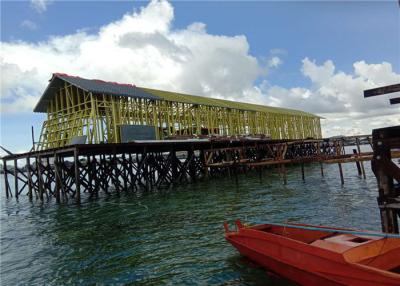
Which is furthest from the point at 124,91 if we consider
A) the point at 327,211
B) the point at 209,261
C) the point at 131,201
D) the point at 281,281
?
the point at 281,281

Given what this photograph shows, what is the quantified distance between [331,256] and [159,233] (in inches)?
320

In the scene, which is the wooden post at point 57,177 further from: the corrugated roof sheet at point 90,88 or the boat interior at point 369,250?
the boat interior at point 369,250

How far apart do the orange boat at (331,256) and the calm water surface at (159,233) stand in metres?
0.62

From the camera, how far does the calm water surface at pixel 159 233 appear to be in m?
9.24

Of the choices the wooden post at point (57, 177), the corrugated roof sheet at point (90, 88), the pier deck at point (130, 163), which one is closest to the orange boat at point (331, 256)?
the pier deck at point (130, 163)

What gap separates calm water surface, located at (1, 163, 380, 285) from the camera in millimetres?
9242

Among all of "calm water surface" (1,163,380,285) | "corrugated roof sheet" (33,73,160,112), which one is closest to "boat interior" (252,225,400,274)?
"calm water surface" (1,163,380,285)

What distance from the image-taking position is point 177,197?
23125 millimetres

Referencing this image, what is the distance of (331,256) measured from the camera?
6426 mm

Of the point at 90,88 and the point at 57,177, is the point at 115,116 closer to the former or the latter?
the point at 90,88

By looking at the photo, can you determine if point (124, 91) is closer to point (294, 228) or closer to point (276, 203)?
point (276, 203)

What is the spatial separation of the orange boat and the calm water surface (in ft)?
2.03

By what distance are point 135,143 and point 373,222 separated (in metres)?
18.6

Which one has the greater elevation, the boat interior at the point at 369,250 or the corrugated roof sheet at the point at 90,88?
the corrugated roof sheet at the point at 90,88
